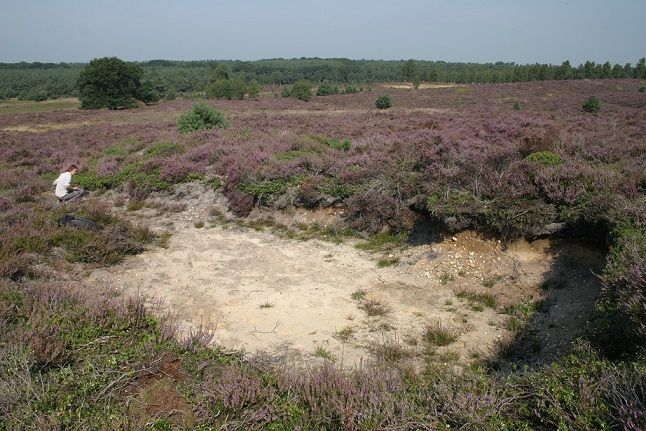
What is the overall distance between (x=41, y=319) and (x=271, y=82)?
121028 millimetres

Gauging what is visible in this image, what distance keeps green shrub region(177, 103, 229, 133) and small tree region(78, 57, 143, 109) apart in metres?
37.8

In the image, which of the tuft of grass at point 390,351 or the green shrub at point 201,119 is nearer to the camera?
the tuft of grass at point 390,351

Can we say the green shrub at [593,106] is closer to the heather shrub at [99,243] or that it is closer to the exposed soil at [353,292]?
the exposed soil at [353,292]

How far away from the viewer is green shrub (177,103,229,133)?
70.1ft

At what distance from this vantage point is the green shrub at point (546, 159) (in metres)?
10.3

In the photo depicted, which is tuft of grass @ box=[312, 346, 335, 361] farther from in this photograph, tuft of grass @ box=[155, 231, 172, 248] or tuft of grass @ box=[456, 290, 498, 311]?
tuft of grass @ box=[155, 231, 172, 248]

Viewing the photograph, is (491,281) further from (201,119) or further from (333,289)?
(201,119)

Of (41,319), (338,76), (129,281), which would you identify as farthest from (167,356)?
(338,76)

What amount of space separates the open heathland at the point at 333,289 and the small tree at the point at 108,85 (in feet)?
136

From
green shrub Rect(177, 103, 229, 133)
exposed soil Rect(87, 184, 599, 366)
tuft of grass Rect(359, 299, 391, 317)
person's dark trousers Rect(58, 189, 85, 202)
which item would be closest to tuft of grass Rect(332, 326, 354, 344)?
exposed soil Rect(87, 184, 599, 366)

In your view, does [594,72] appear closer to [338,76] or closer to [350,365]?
[338,76]

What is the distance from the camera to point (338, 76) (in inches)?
5389

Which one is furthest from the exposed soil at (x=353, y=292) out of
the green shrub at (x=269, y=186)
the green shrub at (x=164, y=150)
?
the green shrub at (x=164, y=150)

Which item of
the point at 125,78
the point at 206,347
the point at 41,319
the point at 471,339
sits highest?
the point at 125,78
